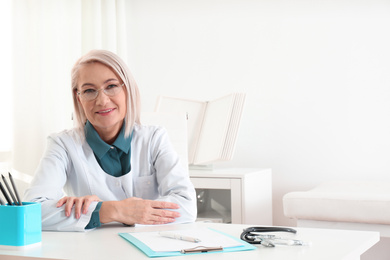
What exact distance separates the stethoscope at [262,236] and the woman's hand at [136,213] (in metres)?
0.26

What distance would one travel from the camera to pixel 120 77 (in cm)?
152

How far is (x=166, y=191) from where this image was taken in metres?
1.46

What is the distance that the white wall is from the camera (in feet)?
8.85

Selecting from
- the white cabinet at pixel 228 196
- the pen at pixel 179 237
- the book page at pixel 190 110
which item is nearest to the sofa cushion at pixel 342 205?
the white cabinet at pixel 228 196

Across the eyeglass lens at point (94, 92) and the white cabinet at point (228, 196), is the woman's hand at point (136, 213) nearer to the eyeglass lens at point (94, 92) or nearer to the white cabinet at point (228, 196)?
the eyeglass lens at point (94, 92)

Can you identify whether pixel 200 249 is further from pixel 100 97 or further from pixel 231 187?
pixel 231 187

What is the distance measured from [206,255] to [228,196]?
5.08 feet

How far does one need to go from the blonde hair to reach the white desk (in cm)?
52

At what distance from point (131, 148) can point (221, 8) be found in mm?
1682

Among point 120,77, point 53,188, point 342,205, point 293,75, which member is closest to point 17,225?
point 53,188

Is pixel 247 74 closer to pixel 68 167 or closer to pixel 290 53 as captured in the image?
pixel 290 53

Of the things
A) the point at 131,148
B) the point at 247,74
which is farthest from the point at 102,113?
the point at 247,74

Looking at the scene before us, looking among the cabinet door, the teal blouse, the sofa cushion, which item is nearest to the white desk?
the teal blouse

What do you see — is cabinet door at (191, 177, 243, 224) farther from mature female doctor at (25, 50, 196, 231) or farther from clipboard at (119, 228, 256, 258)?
clipboard at (119, 228, 256, 258)
